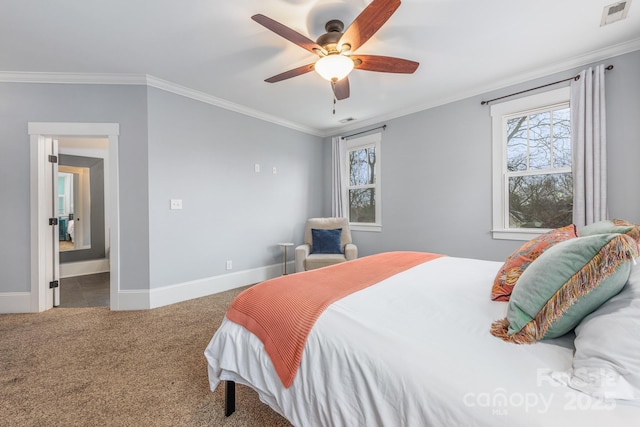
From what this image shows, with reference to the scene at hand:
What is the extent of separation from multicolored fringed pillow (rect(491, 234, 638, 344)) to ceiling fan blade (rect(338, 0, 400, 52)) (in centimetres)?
150

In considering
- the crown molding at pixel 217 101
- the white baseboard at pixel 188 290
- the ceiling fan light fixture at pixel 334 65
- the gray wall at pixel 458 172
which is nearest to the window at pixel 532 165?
the gray wall at pixel 458 172

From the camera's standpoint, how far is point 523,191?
304 centimetres

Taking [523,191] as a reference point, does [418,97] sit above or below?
above

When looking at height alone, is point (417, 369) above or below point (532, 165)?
below

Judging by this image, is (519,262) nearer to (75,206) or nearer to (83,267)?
(83,267)

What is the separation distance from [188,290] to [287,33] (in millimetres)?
2932

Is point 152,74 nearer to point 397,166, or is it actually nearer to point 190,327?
point 190,327

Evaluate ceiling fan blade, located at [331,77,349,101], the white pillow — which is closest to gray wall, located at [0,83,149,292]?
ceiling fan blade, located at [331,77,349,101]

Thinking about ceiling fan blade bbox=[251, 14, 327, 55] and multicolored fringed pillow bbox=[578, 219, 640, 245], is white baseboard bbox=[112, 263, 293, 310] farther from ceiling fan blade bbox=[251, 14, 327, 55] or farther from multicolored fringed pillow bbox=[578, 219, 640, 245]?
multicolored fringed pillow bbox=[578, 219, 640, 245]

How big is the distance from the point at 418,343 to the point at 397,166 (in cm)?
340

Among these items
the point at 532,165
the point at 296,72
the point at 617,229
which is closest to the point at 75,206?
the point at 296,72

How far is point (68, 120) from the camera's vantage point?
9.52ft

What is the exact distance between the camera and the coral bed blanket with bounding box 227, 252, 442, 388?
1.08m

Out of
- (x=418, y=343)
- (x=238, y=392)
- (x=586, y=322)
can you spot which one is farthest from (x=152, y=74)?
(x=586, y=322)
